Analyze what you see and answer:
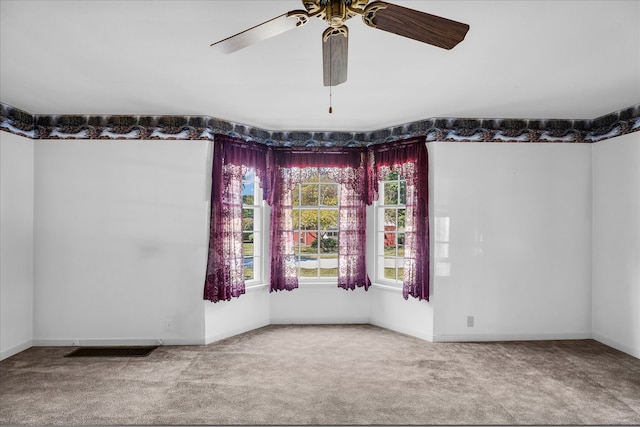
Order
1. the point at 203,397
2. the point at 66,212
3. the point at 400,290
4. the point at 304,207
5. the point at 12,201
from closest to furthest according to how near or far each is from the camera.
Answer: the point at 203,397
the point at 12,201
the point at 66,212
the point at 400,290
the point at 304,207

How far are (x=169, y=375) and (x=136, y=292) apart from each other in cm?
119

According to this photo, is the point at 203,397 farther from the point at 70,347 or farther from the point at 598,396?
the point at 598,396

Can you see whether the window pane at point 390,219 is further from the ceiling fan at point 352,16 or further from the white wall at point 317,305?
the ceiling fan at point 352,16

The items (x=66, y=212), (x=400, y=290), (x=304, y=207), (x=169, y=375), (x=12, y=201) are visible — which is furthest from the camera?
(x=304, y=207)

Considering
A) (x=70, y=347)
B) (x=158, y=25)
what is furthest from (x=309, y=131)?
(x=70, y=347)

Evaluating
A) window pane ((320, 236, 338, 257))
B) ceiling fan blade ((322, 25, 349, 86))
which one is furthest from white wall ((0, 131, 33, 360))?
A: ceiling fan blade ((322, 25, 349, 86))

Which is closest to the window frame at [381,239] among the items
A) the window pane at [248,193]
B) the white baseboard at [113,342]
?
the window pane at [248,193]

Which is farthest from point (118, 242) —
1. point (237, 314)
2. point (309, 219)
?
point (309, 219)

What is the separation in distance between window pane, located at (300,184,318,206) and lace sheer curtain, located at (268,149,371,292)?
270mm

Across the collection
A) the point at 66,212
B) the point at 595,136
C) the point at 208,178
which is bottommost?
the point at 66,212

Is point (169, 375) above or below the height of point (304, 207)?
below

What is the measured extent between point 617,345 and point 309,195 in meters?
3.91

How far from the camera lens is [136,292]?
4.09 m

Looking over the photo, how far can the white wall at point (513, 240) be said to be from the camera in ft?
13.9
